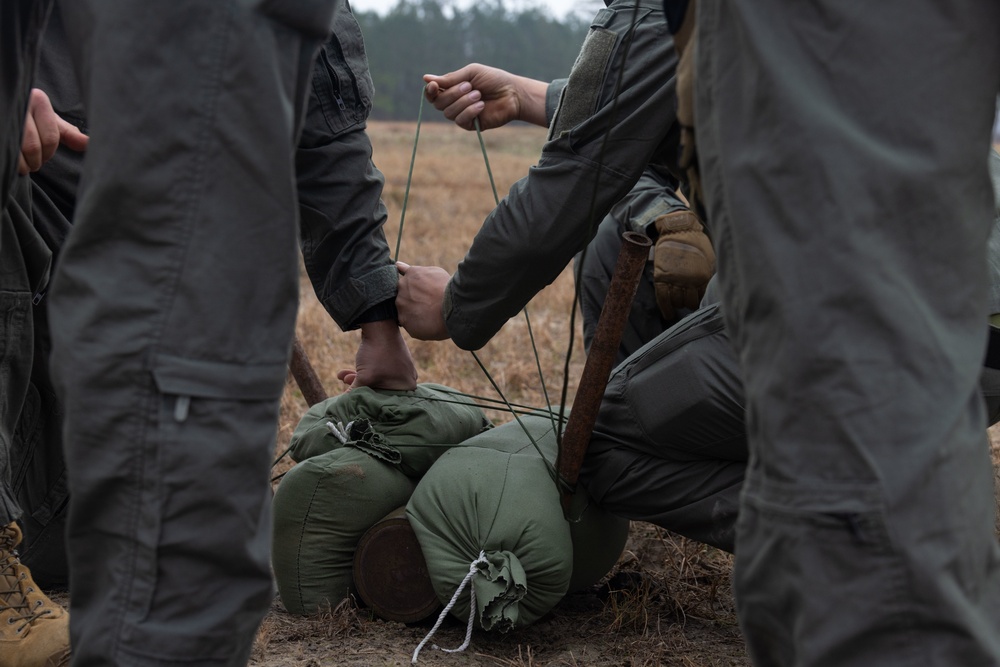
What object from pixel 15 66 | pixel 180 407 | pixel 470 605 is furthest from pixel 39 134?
pixel 470 605

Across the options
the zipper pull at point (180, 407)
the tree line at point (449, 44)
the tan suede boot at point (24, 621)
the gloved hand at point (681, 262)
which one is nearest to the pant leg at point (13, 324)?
the tan suede boot at point (24, 621)

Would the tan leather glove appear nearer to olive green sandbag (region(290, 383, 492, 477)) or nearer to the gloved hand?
olive green sandbag (region(290, 383, 492, 477))

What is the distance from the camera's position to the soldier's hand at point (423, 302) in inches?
109

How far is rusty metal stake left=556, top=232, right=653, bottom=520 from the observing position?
2.31 metres

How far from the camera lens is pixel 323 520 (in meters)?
2.46

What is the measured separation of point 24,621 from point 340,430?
82 cm

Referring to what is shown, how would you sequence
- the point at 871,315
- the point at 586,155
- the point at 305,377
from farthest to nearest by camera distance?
the point at 305,377 → the point at 586,155 → the point at 871,315

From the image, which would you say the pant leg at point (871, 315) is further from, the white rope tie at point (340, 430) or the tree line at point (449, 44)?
the tree line at point (449, 44)

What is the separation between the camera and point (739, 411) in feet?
7.27

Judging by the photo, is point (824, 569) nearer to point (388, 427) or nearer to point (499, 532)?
point (499, 532)

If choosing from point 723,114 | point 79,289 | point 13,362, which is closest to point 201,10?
point 79,289

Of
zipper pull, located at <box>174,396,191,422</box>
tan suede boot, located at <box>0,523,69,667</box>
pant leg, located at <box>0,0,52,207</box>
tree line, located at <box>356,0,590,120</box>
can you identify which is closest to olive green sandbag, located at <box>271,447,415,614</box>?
tan suede boot, located at <box>0,523,69,667</box>

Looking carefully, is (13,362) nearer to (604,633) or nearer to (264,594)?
(264,594)

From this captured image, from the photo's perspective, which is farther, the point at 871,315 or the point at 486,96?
the point at 486,96
